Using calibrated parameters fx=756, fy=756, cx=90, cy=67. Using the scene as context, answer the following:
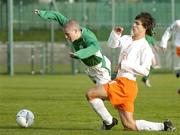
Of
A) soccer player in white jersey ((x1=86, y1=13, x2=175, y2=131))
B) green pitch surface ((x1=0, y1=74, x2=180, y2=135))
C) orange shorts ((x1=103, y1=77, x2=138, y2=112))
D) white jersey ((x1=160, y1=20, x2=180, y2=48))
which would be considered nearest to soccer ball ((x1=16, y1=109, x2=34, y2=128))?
green pitch surface ((x1=0, y1=74, x2=180, y2=135))

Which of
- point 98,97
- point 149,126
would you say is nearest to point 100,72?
point 98,97

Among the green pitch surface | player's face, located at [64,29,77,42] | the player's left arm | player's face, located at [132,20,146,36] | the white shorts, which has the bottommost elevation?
the green pitch surface

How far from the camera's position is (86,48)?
38.7ft

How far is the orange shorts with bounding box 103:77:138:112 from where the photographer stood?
11789 mm

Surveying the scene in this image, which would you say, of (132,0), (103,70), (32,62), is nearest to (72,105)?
(103,70)

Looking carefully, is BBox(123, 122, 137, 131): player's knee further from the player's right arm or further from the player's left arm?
the player's right arm

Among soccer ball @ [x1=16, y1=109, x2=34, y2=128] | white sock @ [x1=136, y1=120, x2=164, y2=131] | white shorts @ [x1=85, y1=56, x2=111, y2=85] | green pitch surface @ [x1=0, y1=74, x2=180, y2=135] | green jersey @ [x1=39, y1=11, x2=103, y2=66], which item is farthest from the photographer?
white shorts @ [x1=85, y1=56, x2=111, y2=85]

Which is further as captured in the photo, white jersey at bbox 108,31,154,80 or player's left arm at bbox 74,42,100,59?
white jersey at bbox 108,31,154,80

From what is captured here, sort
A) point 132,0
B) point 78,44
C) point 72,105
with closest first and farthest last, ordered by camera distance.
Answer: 1. point 78,44
2. point 72,105
3. point 132,0

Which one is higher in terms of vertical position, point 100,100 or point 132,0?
point 132,0

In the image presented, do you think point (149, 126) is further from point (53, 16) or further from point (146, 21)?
point (53, 16)

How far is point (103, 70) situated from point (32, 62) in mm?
24910

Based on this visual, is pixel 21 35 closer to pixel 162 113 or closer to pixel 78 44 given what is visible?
pixel 162 113

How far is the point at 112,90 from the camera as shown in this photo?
11.8 m
